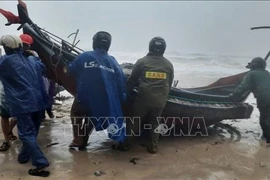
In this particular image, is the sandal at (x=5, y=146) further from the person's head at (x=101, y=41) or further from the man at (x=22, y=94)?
the person's head at (x=101, y=41)

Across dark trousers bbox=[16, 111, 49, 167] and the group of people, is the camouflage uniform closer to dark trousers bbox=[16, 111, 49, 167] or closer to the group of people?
the group of people

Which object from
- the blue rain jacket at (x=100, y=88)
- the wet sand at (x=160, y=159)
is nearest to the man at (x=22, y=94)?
the wet sand at (x=160, y=159)

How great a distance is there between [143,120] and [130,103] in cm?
36

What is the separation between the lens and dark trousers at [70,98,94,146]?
4996 mm

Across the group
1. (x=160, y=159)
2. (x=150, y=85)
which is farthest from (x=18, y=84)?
(x=160, y=159)

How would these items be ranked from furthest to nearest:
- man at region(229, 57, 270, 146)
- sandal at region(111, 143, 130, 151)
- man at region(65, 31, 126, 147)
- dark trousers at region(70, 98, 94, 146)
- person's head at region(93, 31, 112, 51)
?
man at region(229, 57, 270, 146) → sandal at region(111, 143, 130, 151) → dark trousers at region(70, 98, 94, 146) → person's head at region(93, 31, 112, 51) → man at region(65, 31, 126, 147)

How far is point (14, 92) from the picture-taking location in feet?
13.7

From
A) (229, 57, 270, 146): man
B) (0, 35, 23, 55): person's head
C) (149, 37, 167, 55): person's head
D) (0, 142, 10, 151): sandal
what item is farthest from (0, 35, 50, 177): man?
(229, 57, 270, 146): man

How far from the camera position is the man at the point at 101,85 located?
4.64 metres

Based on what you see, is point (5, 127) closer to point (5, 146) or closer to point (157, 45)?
point (5, 146)

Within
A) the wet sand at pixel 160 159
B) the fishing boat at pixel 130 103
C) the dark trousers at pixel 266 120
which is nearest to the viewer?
the wet sand at pixel 160 159

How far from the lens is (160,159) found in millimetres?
4914

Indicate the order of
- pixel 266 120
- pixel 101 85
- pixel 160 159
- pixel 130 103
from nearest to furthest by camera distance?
pixel 101 85 < pixel 160 159 < pixel 130 103 < pixel 266 120

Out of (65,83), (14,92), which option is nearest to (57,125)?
(65,83)
